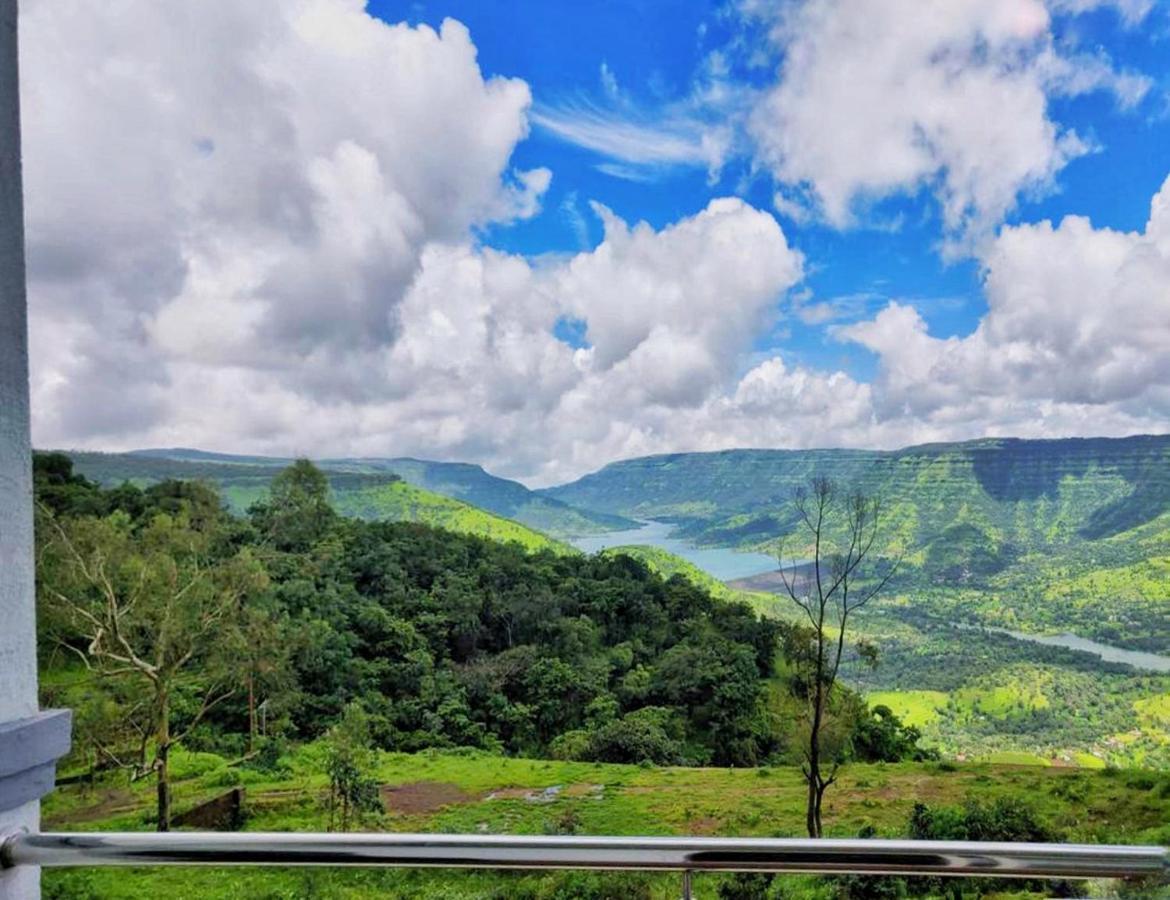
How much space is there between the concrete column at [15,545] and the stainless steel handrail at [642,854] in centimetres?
14

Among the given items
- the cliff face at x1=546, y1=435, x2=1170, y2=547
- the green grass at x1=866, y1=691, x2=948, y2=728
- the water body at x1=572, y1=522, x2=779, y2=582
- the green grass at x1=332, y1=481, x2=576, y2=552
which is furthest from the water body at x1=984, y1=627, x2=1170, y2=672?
the green grass at x1=332, y1=481, x2=576, y2=552

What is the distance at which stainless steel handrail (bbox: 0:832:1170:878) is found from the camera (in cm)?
→ 76

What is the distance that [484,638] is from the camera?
13758 mm

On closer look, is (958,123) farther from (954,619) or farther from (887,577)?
(954,619)

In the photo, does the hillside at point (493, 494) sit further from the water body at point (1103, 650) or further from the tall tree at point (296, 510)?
the water body at point (1103, 650)

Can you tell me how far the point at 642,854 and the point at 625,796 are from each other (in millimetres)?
10479

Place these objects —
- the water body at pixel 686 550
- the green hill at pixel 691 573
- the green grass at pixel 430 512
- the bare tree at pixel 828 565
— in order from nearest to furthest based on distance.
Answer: the bare tree at pixel 828 565, the water body at pixel 686 550, the green hill at pixel 691 573, the green grass at pixel 430 512

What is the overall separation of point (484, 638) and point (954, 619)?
844cm

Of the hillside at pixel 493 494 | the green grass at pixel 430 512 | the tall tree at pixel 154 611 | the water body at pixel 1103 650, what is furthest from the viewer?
the hillside at pixel 493 494

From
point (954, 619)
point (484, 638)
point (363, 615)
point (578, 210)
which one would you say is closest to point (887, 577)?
point (954, 619)

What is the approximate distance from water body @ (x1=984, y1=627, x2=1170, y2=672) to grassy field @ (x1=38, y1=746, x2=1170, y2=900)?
265cm

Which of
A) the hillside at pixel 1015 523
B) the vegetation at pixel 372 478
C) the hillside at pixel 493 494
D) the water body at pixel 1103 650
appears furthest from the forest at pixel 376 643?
the hillside at pixel 493 494

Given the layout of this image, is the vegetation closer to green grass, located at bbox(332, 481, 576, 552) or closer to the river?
green grass, located at bbox(332, 481, 576, 552)

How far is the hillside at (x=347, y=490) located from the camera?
1297 cm
